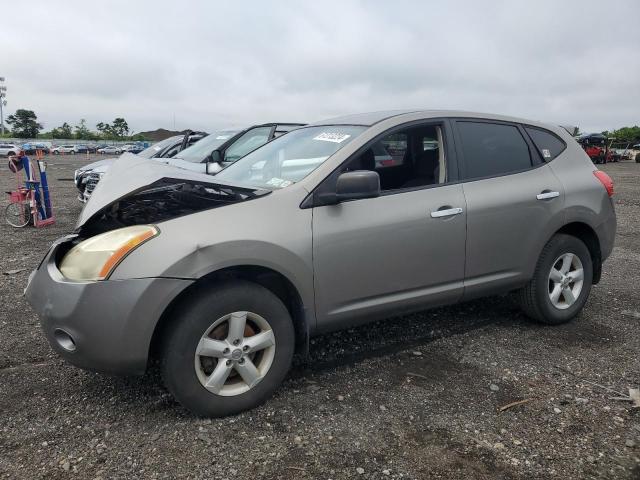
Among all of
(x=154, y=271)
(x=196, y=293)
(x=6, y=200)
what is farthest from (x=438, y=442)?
(x=6, y=200)

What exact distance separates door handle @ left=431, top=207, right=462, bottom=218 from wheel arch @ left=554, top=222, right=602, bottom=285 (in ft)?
3.78

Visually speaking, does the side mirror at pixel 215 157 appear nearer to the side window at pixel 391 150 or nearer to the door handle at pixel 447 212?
the side window at pixel 391 150

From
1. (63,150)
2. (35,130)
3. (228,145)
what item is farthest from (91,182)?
(35,130)

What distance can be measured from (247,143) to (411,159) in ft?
15.4

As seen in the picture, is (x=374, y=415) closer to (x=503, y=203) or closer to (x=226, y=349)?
(x=226, y=349)

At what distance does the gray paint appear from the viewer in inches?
100

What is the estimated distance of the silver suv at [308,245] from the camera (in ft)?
8.48

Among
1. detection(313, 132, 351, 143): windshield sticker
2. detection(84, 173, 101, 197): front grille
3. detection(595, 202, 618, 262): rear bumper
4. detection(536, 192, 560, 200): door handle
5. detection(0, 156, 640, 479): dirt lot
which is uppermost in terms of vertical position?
detection(313, 132, 351, 143): windshield sticker

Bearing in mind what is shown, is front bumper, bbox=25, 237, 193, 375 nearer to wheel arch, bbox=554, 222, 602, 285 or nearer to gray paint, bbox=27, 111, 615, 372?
gray paint, bbox=27, 111, 615, 372

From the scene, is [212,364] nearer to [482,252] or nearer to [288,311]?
[288,311]

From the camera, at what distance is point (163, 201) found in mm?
2916

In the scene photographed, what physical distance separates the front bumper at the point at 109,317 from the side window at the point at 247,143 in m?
5.22

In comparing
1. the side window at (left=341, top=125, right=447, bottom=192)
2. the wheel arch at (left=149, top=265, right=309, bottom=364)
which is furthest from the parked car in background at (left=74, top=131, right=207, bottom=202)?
the wheel arch at (left=149, top=265, right=309, bottom=364)

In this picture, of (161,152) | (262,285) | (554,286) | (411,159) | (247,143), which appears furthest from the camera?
(161,152)
